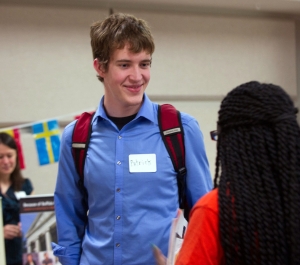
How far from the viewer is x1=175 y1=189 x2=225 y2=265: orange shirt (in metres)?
0.79

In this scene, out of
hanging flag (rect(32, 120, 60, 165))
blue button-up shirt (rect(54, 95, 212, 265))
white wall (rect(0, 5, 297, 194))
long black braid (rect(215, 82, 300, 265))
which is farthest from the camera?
white wall (rect(0, 5, 297, 194))

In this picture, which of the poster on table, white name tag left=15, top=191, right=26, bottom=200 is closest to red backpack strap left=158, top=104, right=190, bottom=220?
the poster on table

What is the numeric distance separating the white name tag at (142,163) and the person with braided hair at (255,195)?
1.61ft

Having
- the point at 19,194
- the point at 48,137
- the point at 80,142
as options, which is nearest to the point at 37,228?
the point at 19,194

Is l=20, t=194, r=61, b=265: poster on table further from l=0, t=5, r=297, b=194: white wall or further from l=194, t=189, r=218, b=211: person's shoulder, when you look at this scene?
l=194, t=189, r=218, b=211: person's shoulder

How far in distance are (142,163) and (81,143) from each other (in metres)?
0.20

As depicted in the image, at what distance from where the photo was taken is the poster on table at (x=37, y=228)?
2.30m

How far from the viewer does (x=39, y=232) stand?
2.32 m

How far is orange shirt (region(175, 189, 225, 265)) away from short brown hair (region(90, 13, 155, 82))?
66 cm

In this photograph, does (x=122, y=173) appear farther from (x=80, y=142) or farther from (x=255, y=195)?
(x=255, y=195)

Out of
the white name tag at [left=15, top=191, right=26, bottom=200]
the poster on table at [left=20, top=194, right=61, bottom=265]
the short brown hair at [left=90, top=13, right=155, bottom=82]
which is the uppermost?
the short brown hair at [left=90, top=13, right=155, bottom=82]

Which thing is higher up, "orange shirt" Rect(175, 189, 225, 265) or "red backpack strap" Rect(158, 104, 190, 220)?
"red backpack strap" Rect(158, 104, 190, 220)

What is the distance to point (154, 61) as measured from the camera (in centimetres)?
312

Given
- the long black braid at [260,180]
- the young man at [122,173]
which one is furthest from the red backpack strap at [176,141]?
the long black braid at [260,180]
